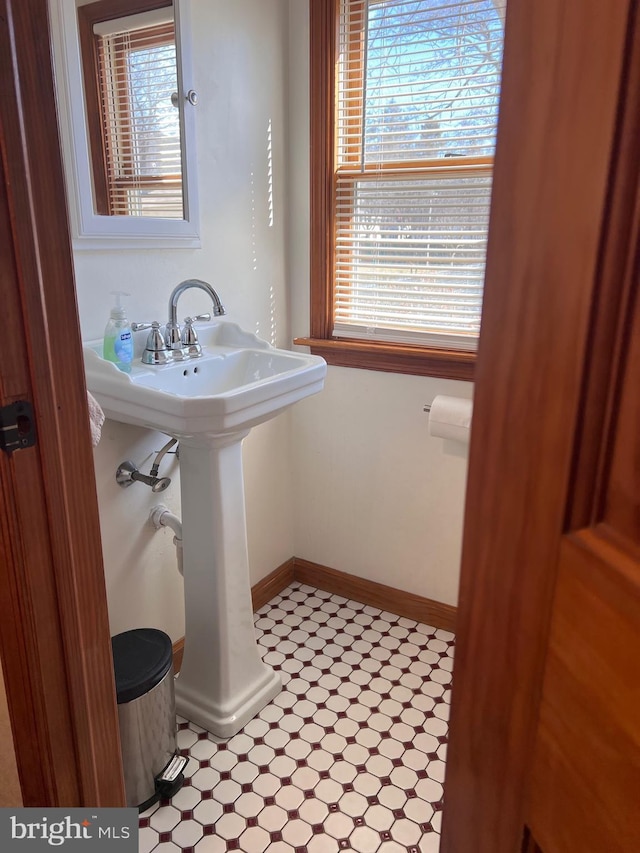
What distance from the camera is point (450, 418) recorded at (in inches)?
72.6

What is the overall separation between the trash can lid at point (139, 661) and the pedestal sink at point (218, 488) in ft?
0.62

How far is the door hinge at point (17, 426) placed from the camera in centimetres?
83

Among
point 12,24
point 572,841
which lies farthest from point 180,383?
point 572,841

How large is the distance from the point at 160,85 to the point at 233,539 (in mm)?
1215

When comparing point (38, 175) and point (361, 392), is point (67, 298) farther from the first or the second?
point (361, 392)

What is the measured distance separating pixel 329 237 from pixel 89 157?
33.3 inches

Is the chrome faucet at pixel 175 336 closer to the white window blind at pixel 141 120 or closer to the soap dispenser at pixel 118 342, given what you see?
the soap dispenser at pixel 118 342

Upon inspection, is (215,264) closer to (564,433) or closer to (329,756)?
(329,756)

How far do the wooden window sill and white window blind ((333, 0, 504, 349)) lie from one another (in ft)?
0.18

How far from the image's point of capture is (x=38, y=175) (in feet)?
2.60

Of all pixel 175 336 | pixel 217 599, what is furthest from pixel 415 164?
pixel 217 599

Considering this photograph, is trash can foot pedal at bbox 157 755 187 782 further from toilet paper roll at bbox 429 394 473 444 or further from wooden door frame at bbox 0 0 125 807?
toilet paper roll at bbox 429 394 473 444

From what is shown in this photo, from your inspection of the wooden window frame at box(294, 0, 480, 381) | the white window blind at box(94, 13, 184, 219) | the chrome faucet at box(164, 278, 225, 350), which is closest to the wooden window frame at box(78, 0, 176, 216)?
the white window blind at box(94, 13, 184, 219)

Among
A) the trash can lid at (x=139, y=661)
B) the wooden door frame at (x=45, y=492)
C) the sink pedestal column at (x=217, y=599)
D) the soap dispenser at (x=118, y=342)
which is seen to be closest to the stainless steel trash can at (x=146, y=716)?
the trash can lid at (x=139, y=661)
